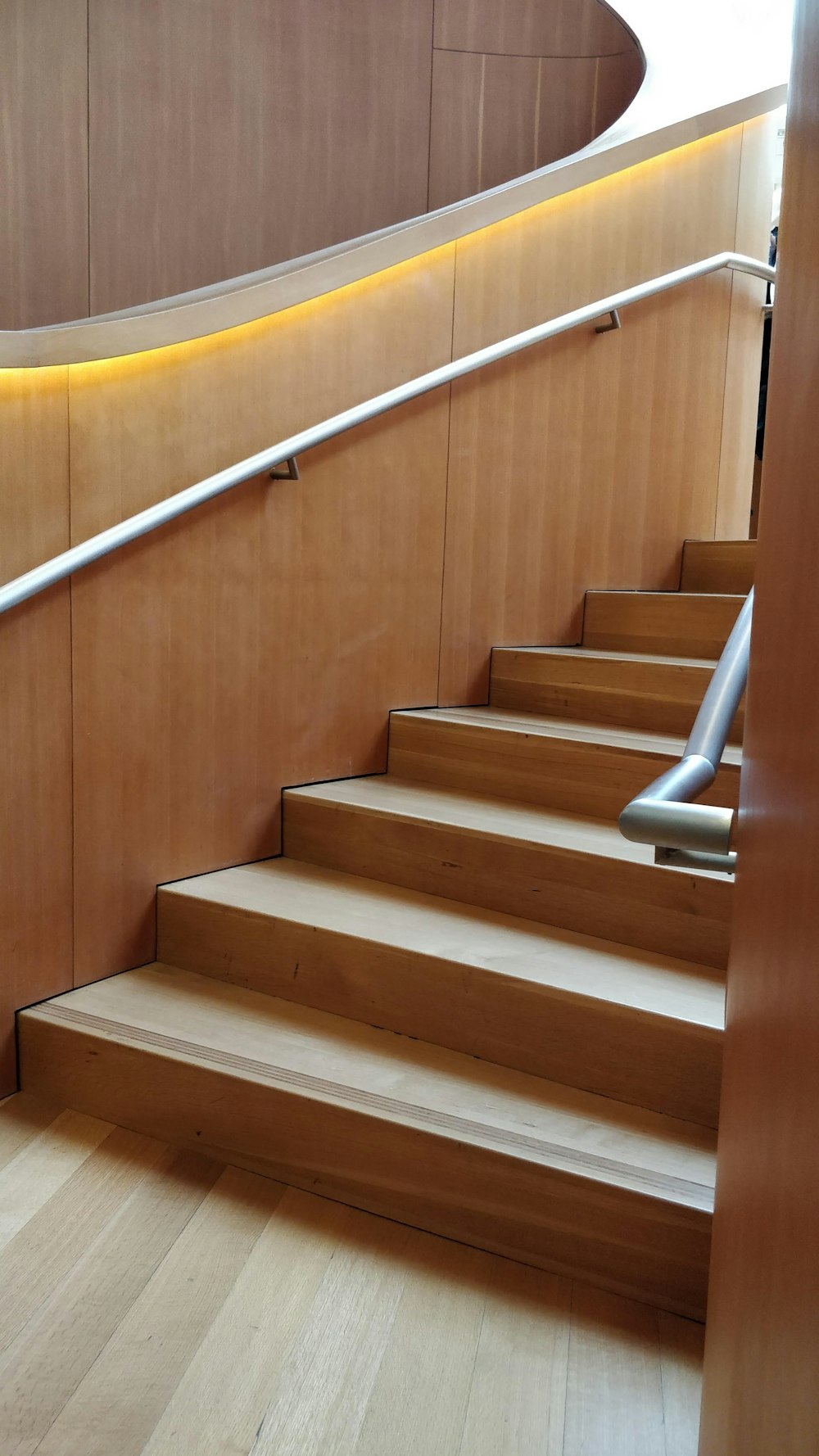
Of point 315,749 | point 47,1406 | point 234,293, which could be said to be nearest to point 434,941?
point 315,749

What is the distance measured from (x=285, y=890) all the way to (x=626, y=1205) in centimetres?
93

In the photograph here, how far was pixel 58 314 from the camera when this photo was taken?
2.65 metres

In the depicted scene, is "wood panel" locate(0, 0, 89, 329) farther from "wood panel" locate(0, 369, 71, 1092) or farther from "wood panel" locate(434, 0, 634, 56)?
"wood panel" locate(434, 0, 634, 56)

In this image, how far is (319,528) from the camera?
2.35 metres

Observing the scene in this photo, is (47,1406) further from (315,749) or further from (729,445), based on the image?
(729,445)

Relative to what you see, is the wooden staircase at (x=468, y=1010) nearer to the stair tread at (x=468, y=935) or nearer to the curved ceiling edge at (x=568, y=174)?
the stair tread at (x=468, y=935)

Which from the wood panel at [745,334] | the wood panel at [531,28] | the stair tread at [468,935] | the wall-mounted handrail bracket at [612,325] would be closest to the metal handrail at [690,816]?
the stair tread at [468,935]

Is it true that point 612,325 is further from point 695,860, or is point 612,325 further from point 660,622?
point 695,860

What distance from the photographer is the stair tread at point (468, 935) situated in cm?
167

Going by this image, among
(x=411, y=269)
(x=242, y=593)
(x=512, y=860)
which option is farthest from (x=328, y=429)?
(x=512, y=860)

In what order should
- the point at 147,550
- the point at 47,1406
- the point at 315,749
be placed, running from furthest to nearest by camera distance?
the point at 315,749 < the point at 147,550 < the point at 47,1406

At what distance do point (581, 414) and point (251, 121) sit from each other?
1.15m

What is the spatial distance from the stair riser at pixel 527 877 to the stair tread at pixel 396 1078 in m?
0.31

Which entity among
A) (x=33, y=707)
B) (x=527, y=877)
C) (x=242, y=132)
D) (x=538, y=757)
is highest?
(x=242, y=132)
